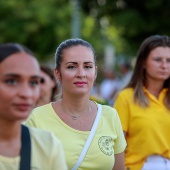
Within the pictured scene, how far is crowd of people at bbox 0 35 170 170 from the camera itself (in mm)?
3326

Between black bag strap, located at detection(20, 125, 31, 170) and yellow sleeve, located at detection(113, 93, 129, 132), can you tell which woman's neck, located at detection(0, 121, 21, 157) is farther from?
yellow sleeve, located at detection(113, 93, 129, 132)

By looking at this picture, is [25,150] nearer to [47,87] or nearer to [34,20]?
[47,87]

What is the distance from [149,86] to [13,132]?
11.7 ft

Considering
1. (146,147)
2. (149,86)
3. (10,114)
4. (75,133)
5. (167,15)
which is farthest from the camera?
(167,15)

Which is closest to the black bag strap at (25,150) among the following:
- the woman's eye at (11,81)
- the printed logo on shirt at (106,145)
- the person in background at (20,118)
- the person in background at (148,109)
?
the person in background at (20,118)

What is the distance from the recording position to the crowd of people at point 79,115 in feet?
10.9

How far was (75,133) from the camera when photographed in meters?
4.93

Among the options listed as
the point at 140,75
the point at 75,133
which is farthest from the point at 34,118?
the point at 140,75

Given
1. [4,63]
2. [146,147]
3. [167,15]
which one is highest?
[167,15]

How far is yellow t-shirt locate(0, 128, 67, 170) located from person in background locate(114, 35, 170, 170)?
9.25 ft

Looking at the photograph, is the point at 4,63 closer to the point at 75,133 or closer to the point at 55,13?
the point at 75,133

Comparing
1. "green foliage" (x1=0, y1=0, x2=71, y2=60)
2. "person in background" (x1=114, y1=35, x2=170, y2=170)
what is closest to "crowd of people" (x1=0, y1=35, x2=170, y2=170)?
"person in background" (x1=114, y1=35, x2=170, y2=170)

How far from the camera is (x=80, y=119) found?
16.8ft

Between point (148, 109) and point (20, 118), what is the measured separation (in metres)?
3.32
